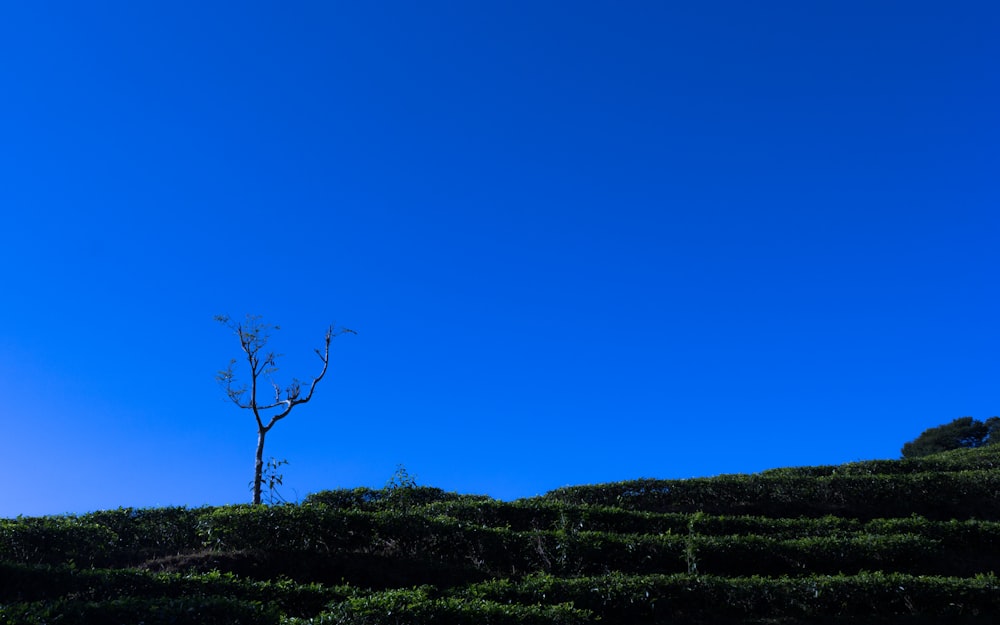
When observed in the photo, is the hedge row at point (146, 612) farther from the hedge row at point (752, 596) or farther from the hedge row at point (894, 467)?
the hedge row at point (894, 467)

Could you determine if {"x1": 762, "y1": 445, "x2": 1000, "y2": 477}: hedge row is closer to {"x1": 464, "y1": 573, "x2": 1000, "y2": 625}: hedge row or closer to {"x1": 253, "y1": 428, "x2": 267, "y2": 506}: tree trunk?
{"x1": 464, "y1": 573, "x2": 1000, "y2": 625}: hedge row

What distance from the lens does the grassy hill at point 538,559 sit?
1357 cm

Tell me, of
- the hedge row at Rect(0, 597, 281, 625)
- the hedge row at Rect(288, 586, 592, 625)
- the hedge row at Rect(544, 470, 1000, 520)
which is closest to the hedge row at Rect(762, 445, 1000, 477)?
the hedge row at Rect(544, 470, 1000, 520)

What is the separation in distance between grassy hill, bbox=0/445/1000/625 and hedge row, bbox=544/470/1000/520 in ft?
0.21

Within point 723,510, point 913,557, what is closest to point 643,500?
point 723,510

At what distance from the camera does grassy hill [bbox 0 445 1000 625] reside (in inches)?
534

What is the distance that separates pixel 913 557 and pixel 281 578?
52.9 feet

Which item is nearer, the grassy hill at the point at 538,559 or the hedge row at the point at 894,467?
the grassy hill at the point at 538,559

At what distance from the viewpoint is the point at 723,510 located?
24.8 metres

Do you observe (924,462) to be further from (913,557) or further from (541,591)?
(541,591)

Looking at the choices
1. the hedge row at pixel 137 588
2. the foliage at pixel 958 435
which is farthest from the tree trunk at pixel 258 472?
the foliage at pixel 958 435

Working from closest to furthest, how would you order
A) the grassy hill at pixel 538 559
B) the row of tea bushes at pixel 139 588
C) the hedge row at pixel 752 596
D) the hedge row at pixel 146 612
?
the hedge row at pixel 146 612 < the grassy hill at pixel 538 559 < the row of tea bushes at pixel 139 588 < the hedge row at pixel 752 596

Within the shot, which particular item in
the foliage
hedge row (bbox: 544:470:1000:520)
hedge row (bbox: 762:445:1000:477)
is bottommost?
hedge row (bbox: 544:470:1000:520)

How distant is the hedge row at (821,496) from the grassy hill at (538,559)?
6 cm
